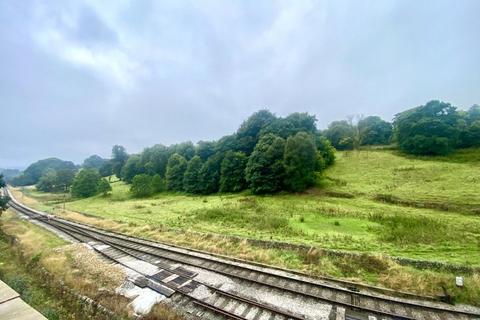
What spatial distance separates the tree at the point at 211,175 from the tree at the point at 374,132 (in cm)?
3435

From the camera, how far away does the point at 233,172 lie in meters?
41.9

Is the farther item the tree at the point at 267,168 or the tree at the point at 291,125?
the tree at the point at 291,125

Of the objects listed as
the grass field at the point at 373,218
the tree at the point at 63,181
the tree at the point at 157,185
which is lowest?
the grass field at the point at 373,218

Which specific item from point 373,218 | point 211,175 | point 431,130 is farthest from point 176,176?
point 431,130

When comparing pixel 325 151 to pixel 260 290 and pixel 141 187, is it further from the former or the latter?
pixel 260 290

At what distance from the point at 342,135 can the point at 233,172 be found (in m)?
33.7

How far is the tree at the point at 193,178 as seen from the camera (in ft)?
152

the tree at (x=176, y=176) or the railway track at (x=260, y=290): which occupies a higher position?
the tree at (x=176, y=176)

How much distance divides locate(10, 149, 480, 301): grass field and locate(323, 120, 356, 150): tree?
18.0 meters

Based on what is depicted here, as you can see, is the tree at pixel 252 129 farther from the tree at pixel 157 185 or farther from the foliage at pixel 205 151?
the tree at pixel 157 185

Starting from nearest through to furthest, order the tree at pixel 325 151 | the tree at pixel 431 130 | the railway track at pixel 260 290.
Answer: the railway track at pixel 260 290 < the tree at pixel 431 130 < the tree at pixel 325 151

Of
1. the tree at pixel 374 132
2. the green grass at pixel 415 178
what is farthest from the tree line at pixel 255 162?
the tree at pixel 374 132

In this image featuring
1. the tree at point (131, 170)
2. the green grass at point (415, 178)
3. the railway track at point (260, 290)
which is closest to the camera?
the railway track at point (260, 290)

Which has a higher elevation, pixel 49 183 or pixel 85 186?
pixel 49 183
